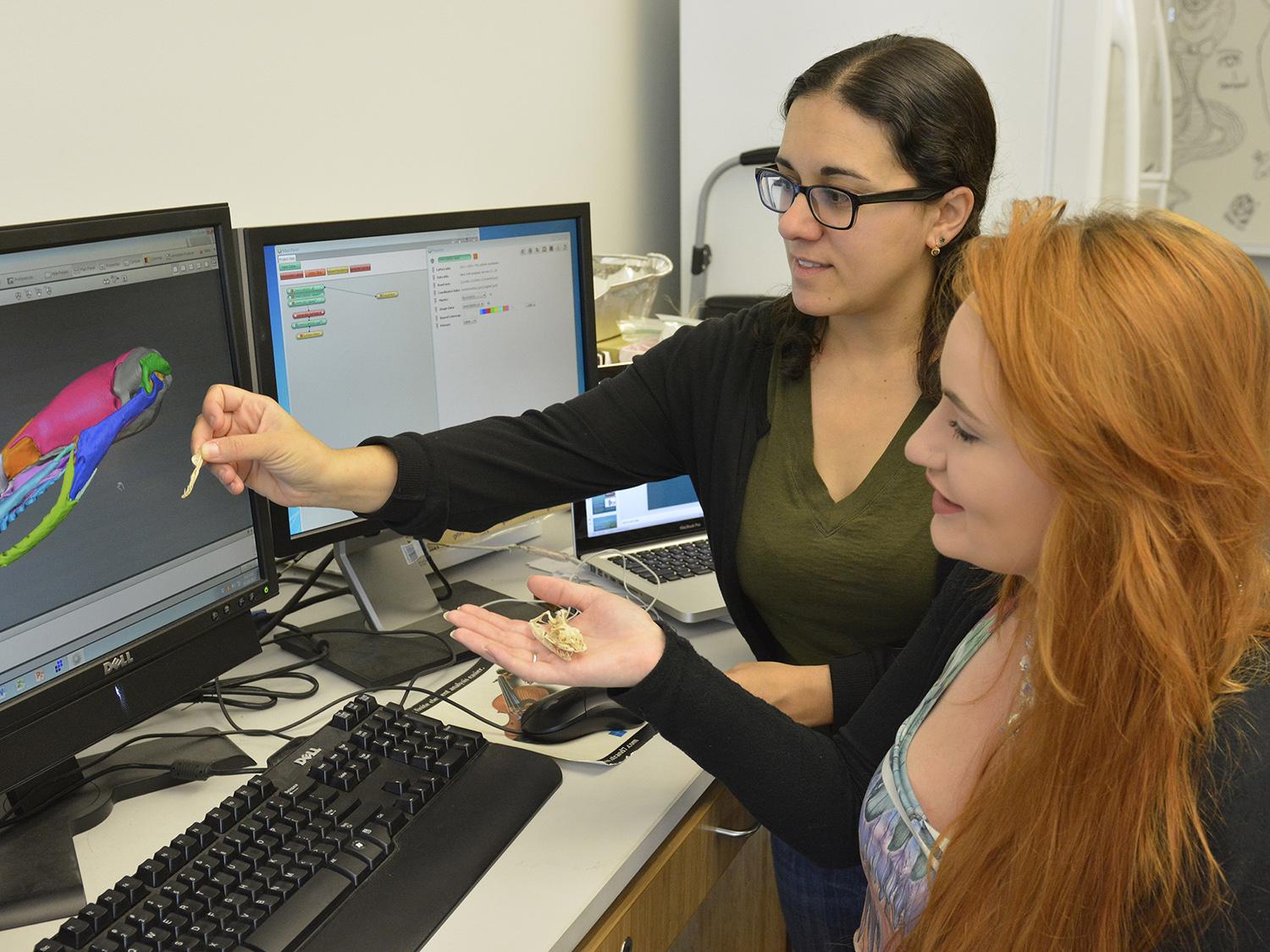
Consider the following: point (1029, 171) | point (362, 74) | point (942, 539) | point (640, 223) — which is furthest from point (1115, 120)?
point (942, 539)

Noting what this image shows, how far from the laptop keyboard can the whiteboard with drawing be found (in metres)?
2.63

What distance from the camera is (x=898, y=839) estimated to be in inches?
35.5

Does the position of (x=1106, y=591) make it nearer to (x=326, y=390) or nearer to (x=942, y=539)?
(x=942, y=539)

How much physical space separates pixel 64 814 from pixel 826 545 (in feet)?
2.41

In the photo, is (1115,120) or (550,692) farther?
(1115,120)

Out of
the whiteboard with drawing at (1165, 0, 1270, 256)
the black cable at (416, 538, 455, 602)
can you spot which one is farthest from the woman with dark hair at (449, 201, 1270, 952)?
the whiteboard with drawing at (1165, 0, 1270, 256)

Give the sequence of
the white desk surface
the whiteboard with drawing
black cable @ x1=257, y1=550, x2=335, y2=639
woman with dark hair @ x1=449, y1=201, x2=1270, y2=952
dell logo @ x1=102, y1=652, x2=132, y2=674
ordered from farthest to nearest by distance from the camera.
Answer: the whiteboard with drawing < black cable @ x1=257, y1=550, x2=335, y2=639 < dell logo @ x1=102, y1=652, x2=132, y2=674 < the white desk surface < woman with dark hair @ x1=449, y1=201, x2=1270, y2=952

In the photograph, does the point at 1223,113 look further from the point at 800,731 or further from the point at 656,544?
the point at 800,731

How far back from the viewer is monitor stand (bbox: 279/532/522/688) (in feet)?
4.02

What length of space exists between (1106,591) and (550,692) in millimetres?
575

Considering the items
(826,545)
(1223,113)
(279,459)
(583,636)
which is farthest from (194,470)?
(1223,113)

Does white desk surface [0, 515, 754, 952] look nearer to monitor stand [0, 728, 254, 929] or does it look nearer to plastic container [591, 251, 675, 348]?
monitor stand [0, 728, 254, 929]

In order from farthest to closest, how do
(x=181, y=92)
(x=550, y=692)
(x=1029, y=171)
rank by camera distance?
1. (x=1029, y=171)
2. (x=181, y=92)
3. (x=550, y=692)

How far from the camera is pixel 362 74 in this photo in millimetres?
1635
